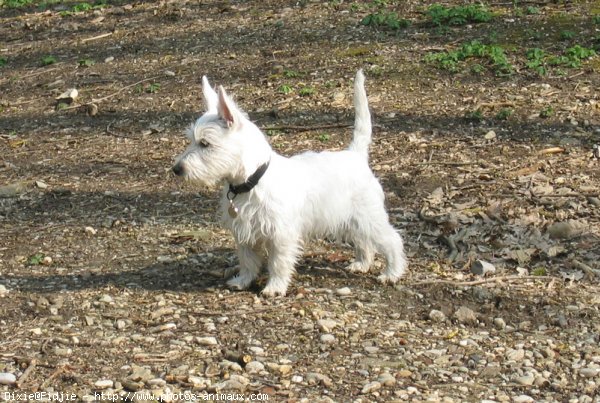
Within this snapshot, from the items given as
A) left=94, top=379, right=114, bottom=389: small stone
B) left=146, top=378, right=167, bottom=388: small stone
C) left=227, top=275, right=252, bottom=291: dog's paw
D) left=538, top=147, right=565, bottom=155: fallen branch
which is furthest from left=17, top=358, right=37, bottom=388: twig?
left=538, top=147, right=565, bottom=155: fallen branch

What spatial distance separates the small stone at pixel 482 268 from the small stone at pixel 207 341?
6.64ft

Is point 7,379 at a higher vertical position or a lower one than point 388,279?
higher

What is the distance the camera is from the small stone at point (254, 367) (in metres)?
5.17

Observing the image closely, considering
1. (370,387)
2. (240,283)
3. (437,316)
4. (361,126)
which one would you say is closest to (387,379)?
(370,387)

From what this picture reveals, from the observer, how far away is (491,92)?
10000 mm

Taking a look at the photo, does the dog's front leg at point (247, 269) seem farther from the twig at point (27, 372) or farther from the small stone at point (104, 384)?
the twig at point (27, 372)

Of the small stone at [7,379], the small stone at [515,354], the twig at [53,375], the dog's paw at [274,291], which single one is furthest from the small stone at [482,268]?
the small stone at [7,379]

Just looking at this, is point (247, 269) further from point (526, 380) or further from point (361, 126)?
point (526, 380)

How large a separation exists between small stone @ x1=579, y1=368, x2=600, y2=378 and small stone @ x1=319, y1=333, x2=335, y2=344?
1448mm

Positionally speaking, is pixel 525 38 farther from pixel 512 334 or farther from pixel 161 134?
pixel 512 334

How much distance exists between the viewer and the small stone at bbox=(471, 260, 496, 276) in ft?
21.1

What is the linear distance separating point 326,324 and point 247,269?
830 millimetres

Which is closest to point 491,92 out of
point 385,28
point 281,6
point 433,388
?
point 385,28

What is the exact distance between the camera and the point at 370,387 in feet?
16.3
